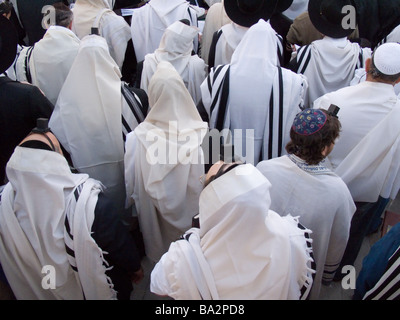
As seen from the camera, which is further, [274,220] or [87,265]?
[87,265]

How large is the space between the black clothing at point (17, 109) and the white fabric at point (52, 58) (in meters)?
0.44

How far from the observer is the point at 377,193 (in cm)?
214

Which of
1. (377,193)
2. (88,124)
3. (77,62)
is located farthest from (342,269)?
(77,62)

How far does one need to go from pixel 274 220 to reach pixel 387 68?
4.41 ft

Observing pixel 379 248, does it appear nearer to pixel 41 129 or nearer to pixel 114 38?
pixel 41 129

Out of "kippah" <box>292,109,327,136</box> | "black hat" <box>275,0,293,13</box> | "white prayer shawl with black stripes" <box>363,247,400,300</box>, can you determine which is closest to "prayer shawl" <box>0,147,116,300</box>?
"kippah" <box>292,109,327,136</box>

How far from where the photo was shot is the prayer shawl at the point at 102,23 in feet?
11.7

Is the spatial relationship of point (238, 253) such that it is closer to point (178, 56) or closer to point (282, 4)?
point (178, 56)

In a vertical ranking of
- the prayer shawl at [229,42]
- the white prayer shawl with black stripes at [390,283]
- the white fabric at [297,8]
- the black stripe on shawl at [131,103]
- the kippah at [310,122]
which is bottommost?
the white prayer shawl with black stripes at [390,283]

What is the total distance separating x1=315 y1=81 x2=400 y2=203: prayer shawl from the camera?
2010mm

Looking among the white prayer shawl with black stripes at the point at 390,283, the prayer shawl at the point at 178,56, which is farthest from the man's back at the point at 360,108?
the prayer shawl at the point at 178,56

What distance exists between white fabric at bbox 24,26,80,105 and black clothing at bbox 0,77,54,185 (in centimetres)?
44

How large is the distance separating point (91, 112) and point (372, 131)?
179cm

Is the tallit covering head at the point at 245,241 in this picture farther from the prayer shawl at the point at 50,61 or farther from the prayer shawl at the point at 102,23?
the prayer shawl at the point at 102,23
